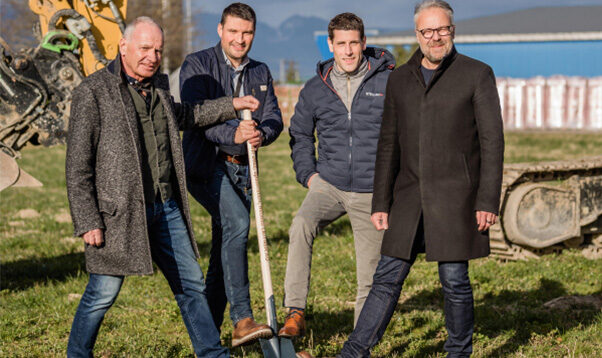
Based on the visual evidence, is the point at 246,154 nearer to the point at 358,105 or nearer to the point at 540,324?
the point at 358,105

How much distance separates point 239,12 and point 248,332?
222 centimetres

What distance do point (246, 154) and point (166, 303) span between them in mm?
2554

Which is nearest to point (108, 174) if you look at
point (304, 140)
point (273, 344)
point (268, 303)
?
point (268, 303)

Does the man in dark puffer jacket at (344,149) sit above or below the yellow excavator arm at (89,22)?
below

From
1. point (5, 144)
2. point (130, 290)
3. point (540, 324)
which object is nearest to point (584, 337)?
point (540, 324)

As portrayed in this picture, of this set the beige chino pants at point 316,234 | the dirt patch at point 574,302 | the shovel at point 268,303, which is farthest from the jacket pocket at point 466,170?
the dirt patch at point 574,302

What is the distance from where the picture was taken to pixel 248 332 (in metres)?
4.88

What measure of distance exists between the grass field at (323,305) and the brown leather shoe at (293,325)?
71 centimetres

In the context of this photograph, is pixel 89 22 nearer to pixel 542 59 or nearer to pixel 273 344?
pixel 273 344

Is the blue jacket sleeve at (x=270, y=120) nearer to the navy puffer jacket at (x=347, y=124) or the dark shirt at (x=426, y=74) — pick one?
the navy puffer jacket at (x=347, y=124)

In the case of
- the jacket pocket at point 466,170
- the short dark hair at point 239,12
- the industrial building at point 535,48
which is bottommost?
→ the jacket pocket at point 466,170

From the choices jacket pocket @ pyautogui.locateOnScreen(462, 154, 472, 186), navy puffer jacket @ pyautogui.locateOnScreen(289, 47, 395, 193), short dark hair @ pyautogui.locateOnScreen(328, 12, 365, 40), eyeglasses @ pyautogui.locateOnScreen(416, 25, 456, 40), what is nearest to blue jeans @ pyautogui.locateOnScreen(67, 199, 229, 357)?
navy puffer jacket @ pyautogui.locateOnScreen(289, 47, 395, 193)

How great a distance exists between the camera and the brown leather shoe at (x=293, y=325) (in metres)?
5.06

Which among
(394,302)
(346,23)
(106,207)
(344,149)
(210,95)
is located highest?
A: (346,23)
